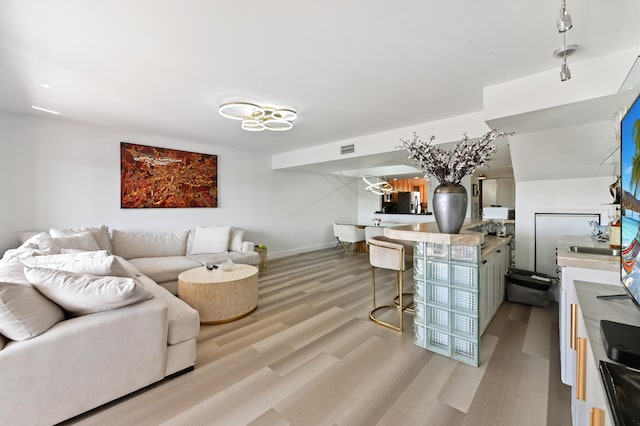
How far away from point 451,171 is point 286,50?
5.44 ft

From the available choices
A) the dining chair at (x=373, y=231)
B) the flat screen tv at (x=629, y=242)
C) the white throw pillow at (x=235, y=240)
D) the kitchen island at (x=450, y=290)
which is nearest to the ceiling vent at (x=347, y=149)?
the dining chair at (x=373, y=231)

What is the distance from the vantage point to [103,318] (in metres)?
1.71

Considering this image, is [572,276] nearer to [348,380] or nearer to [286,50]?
[348,380]

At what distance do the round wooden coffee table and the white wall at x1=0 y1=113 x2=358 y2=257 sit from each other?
2.13m

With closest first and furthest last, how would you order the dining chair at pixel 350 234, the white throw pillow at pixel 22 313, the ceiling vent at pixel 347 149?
the white throw pillow at pixel 22 313, the ceiling vent at pixel 347 149, the dining chair at pixel 350 234

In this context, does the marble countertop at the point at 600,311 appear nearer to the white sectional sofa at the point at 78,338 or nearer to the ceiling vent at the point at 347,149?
the white sectional sofa at the point at 78,338

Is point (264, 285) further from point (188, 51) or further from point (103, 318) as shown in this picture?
point (188, 51)

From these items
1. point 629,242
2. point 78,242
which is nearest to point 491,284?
point 629,242

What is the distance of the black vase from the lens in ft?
7.28

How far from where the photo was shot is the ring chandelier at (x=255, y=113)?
295cm

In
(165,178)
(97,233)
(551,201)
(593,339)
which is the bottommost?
(593,339)

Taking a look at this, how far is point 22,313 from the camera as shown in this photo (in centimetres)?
149

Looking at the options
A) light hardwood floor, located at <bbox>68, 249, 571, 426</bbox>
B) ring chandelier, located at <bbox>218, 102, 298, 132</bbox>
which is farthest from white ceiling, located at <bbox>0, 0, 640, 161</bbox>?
light hardwood floor, located at <bbox>68, 249, 571, 426</bbox>

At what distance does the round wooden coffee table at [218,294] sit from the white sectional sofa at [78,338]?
52cm
